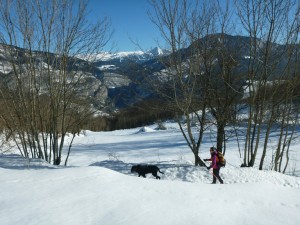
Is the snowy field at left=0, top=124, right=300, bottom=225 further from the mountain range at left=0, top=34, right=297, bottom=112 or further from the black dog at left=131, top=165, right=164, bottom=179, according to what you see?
the mountain range at left=0, top=34, right=297, bottom=112

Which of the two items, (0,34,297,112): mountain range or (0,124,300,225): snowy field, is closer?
(0,124,300,225): snowy field

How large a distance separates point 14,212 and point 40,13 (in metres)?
7.76

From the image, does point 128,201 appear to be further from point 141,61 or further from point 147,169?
point 141,61

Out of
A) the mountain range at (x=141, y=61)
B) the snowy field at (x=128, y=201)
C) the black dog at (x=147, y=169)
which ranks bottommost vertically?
the black dog at (x=147, y=169)

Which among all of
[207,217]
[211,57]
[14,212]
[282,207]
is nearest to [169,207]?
[207,217]

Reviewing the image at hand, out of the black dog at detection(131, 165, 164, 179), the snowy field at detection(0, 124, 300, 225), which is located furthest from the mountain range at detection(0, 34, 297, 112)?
the snowy field at detection(0, 124, 300, 225)

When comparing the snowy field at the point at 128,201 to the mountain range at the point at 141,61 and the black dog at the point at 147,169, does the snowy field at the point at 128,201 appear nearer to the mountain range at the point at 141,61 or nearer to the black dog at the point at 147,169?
the black dog at the point at 147,169

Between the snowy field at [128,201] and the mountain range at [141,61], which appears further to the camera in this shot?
the mountain range at [141,61]

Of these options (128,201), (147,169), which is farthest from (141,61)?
(128,201)

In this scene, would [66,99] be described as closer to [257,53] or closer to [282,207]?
[257,53]

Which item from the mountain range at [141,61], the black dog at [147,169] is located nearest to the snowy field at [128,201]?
the black dog at [147,169]

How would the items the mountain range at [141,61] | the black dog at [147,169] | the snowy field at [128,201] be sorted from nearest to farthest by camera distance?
the snowy field at [128,201]
the black dog at [147,169]
the mountain range at [141,61]

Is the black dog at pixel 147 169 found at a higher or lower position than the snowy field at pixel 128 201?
lower

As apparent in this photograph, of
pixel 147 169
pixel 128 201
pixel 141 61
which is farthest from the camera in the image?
pixel 141 61
